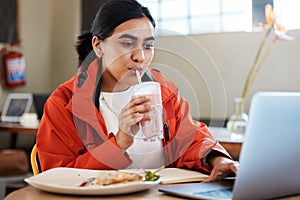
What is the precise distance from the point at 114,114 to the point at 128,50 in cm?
26

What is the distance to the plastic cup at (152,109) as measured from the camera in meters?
1.08

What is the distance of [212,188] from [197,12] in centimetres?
344

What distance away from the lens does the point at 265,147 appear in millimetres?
824

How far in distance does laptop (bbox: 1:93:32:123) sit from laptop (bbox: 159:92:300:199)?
12.0 feet

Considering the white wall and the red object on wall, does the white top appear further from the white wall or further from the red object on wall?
the white wall

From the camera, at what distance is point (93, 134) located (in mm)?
1338

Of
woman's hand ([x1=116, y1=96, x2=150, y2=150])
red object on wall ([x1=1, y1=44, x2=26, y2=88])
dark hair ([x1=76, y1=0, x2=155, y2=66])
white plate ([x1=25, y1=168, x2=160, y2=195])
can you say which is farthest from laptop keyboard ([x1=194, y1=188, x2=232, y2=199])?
red object on wall ([x1=1, y1=44, x2=26, y2=88])

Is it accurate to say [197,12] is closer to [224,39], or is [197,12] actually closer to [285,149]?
[224,39]

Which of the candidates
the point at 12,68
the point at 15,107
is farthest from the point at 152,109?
the point at 12,68

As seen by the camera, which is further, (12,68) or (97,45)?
(12,68)

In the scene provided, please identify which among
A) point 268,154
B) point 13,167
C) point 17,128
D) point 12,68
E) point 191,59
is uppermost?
point 191,59

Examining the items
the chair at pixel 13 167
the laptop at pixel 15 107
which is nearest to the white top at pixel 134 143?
the chair at pixel 13 167

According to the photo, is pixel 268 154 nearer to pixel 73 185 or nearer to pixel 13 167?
pixel 73 185

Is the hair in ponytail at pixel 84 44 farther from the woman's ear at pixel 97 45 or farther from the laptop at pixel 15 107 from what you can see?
the laptop at pixel 15 107
